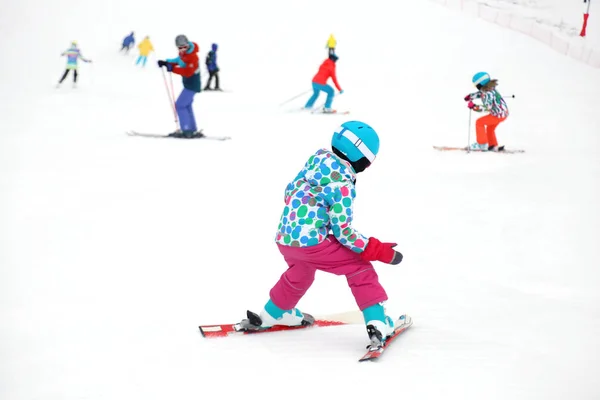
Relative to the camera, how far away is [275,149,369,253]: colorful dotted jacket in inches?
113

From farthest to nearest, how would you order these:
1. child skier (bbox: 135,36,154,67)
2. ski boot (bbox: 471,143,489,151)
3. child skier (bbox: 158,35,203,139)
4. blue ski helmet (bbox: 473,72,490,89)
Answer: child skier (bbox: 135,36,154,67) < ski boot (bbox: 471,143,489,151) < child skier (bbox: 158,35,203,139) < blue ski helmet (bbox: 473,72,490,89)

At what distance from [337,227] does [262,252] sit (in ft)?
6.53

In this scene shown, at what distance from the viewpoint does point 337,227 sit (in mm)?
2877

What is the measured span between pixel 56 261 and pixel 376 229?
2.52 m

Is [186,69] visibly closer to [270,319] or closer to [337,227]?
[270,319]

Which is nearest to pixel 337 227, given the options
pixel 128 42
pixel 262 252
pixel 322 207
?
pixel 322 207

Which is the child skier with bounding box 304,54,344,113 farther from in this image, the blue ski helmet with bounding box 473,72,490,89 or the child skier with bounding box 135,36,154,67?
the child skier with bounding box 135,36,154,67

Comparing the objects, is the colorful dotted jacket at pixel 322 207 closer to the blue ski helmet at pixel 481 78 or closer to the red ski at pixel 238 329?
the red ski at pixel 238 329

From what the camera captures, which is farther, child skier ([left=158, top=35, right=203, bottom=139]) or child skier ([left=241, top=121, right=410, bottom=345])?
child skier ([left=158, top=35, right=203, bottom=139])

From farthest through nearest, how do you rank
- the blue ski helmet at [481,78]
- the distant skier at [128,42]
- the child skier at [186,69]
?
the distant skier at [128,42], the child skier at [186,69], the blue ski helmet at [481,78]

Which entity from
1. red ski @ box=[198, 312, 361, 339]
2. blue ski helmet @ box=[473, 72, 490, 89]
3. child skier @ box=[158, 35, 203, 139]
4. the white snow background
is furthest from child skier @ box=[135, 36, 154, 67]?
red ski @ box=[198, 312, 361, 339]

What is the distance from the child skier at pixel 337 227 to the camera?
289 cm

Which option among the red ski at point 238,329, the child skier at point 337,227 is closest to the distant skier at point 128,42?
the red ski at point 238,329

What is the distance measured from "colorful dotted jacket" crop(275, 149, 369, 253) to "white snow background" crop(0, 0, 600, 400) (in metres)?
0.57
